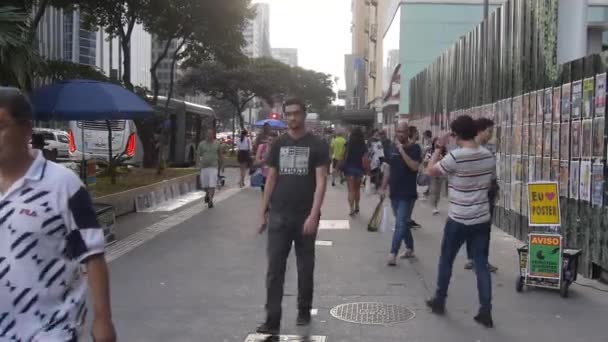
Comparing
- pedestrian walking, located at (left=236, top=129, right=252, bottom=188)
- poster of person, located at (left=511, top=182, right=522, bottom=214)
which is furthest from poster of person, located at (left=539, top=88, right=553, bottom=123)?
pedestrian walking, located at (left=236, top=129, right=252, bottom=188)

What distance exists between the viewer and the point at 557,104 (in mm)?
8859

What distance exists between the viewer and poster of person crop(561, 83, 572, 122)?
8398 millimetres

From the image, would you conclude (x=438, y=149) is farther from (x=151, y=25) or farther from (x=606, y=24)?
(x=151, y=25)

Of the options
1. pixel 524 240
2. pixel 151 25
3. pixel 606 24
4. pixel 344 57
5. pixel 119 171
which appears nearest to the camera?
pixel 606 24

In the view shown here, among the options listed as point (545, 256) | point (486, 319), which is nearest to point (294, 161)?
point (486, 319)

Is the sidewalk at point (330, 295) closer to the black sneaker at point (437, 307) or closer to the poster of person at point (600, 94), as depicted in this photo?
the black sneaker at point (437, 307)

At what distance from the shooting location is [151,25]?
2017cm

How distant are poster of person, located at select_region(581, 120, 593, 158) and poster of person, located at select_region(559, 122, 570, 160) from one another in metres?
0.50

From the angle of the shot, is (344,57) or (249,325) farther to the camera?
(344,57)

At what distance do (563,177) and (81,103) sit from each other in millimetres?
6676

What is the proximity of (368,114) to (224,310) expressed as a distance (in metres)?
45.4

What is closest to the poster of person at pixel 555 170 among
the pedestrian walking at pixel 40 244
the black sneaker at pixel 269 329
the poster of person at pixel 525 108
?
the poster of person at pixel 525 108

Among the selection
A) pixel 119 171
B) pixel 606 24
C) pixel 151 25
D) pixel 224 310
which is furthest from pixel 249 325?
pixel 151 25

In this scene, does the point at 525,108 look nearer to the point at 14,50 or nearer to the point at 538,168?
the point at 538,168
